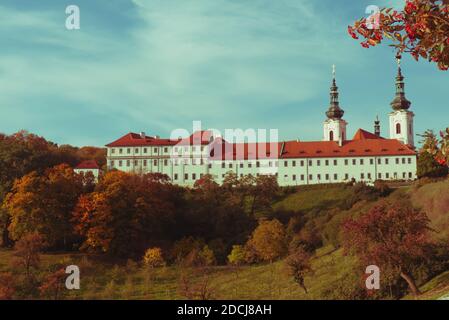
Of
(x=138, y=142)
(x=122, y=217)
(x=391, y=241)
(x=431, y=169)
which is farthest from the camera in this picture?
(x=138, y=142)

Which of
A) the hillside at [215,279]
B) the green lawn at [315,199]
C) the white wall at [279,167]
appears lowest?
the hillside at [215,279]

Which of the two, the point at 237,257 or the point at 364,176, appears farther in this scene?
the point at 364,176

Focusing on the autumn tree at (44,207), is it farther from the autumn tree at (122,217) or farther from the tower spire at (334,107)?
the tower spire at (334,107)

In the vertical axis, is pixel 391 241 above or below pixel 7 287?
above

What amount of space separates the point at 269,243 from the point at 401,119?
2035 inches

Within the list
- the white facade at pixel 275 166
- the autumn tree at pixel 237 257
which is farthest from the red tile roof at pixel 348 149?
the autumn tree at pixel 237 257

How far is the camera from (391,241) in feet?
80.5

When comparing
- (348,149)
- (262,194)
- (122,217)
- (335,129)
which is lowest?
(122,217)

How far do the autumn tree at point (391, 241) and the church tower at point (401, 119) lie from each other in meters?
62.8

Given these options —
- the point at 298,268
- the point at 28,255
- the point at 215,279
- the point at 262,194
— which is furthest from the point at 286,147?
the point at 298,268

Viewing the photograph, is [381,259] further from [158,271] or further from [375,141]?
[375,141]

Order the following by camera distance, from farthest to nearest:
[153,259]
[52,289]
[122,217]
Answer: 1. [122,217]
2. [153,259]
3. [52,289]

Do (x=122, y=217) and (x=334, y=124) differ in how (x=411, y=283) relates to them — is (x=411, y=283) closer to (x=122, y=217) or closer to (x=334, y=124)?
(x=122, y=217)

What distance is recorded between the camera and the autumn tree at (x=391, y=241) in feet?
79.5
